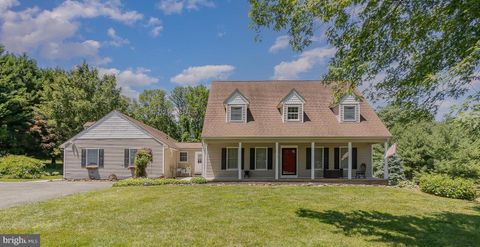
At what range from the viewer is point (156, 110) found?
46.0 meters

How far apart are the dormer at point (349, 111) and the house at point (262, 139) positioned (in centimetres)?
6

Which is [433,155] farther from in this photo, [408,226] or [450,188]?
[408,226]

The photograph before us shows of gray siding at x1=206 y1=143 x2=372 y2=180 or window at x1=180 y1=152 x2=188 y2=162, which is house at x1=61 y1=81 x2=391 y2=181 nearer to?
gray siding at x1=206 y1=143 x2=372 y2=180

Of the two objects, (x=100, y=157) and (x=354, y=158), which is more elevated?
(x=354, y=158)

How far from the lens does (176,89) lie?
4869 centimetres

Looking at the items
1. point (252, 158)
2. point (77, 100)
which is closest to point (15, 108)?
point (77, 100)

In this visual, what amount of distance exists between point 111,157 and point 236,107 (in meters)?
9.54

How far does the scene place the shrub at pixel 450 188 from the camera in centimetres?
1390

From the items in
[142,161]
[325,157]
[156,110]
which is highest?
[156,110]

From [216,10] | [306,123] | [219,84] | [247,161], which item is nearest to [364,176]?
[306,123]

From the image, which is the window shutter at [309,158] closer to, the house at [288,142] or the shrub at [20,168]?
the house at [288,142]

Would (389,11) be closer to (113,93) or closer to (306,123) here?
(306,123)

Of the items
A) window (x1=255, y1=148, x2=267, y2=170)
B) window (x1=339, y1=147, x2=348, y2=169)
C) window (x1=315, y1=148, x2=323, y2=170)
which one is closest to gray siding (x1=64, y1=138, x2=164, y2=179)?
window (x1=255, y1=148, x2=267, y2=170)

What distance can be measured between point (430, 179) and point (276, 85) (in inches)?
442
